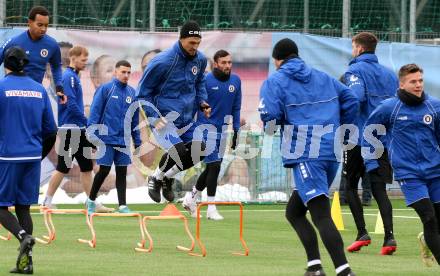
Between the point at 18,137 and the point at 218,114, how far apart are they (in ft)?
20.7

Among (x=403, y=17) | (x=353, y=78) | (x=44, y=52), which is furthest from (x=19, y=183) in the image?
(x=403, y=17)

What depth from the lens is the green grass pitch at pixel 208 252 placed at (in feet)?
33.3

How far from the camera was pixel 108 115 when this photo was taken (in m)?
16.6

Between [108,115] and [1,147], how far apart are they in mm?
6505

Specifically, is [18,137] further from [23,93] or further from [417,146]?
[417,146]

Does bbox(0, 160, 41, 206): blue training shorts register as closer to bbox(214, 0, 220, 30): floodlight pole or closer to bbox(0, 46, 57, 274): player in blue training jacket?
bbox(0, 46, 57, 274): player in blue training jacket

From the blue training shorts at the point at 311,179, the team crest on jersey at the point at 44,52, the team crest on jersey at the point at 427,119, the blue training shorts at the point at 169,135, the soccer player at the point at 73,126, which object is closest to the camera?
the blue training shorts at the point at 311,179

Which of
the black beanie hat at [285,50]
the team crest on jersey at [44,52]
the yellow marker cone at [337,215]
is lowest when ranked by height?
the yellow marker cone at [337,215]

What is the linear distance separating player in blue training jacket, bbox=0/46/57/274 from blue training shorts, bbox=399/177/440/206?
10.8ft

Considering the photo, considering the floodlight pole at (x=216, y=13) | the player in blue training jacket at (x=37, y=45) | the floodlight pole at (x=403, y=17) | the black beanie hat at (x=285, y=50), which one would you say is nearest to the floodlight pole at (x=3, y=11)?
the player in blue training jacket at (x=37, y=45)

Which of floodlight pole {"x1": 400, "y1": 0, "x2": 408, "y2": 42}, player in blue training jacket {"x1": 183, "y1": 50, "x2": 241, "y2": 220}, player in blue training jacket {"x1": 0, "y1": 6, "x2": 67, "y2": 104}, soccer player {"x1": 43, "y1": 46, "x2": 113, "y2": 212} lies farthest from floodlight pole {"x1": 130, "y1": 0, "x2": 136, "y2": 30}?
player in blue training jacket {"x1": 0, "y1": 6, "x2": 67, "y2": 104}

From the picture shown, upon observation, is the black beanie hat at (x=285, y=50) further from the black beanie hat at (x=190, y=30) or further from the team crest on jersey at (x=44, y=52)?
the team crest on jersey at (x=44, y=52)

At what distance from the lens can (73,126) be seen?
16.5m

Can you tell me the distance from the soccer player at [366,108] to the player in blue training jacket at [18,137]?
3.58m
